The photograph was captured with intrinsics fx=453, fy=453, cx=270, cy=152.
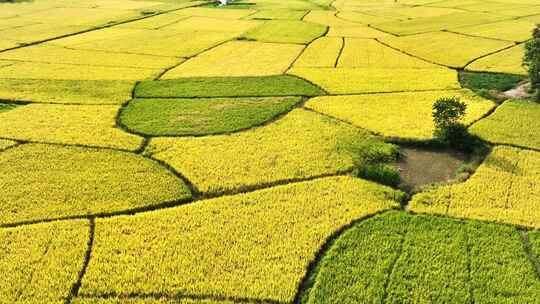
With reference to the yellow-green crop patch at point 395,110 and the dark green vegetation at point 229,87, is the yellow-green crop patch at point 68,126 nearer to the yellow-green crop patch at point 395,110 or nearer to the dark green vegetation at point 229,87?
the dark green vegetation at point 229,87

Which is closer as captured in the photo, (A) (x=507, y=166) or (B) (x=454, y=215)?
(B) (x=454, y=215)

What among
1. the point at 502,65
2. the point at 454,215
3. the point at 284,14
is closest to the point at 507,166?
the point at 454,215

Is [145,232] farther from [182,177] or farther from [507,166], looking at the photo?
[507,166]

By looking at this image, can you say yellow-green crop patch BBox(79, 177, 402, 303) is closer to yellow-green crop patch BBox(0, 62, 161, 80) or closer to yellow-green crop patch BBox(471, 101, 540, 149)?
yellow-green crop patch BBox(471, 101, 540, 149)

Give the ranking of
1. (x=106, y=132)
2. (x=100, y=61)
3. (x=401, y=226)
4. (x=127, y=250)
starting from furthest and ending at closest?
1. (x=100, y=61)
2. (x=106, y=132)
3. (x=401, y=226)
4. (x=127, y=250)

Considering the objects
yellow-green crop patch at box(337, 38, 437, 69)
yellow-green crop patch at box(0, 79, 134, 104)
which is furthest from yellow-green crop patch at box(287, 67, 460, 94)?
yellow-green crop patch at box(0, 79, 134, 104)

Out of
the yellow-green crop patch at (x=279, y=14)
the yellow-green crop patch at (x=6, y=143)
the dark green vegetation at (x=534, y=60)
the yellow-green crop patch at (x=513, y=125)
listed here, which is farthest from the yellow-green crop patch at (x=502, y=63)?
the yellow-green crop patch at (x=6, y=143)
